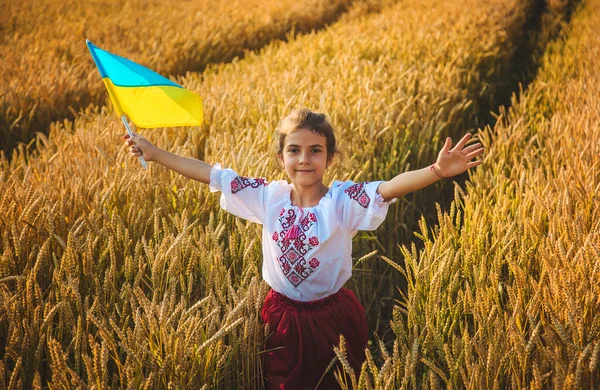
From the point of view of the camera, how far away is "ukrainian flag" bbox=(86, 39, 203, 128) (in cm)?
190

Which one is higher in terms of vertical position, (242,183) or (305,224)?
(242,183)

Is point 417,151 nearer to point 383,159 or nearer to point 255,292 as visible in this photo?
point 383,159

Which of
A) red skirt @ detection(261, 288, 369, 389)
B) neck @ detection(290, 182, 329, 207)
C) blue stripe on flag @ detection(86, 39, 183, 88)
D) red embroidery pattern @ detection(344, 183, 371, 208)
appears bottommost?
red skirt @ detection(261, 288, 369, 389)

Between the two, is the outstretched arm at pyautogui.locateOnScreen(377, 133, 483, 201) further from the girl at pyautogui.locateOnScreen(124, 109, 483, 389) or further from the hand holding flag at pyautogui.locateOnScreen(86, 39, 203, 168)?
the hand holding flag at pyautogui.locateOnScreen(86, 39, 203, 168)

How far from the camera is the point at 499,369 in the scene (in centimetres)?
135

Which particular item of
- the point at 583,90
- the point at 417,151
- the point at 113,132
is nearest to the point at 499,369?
the point at 417,151

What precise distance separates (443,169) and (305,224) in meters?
0.44

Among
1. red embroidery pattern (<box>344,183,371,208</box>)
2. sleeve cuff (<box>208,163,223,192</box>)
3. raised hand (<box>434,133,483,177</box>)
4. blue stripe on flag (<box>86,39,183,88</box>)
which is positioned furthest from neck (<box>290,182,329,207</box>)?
blue stripe on flag (<box>86,39,183,88</box>)

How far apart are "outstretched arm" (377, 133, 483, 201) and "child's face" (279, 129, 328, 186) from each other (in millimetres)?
239

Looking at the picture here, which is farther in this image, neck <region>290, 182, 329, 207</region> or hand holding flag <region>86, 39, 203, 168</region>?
hand holding flag <region>86, 39, 203, 168</region>

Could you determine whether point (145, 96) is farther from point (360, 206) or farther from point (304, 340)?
point (304, 340)

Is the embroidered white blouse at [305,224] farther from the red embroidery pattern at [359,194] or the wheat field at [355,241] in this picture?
the wheat field at [355,241]

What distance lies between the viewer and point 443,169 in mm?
1510

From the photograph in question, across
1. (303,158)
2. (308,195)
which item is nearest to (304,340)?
(308,195)
